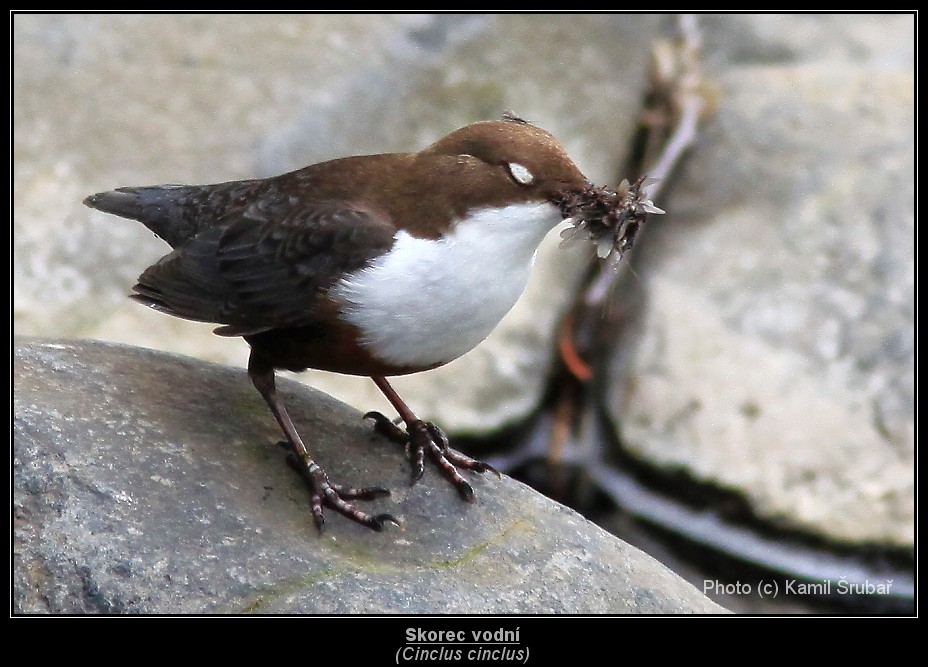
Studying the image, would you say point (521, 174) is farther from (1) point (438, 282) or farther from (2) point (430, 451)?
(2) point (430, 451)

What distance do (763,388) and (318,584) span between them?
2.51 meters

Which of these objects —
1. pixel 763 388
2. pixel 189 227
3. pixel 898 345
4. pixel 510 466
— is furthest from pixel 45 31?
pixel 898 345

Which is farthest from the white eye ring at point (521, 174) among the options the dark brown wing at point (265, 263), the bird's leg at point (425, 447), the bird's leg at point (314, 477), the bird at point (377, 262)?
the bird's leg at point (314, 477)

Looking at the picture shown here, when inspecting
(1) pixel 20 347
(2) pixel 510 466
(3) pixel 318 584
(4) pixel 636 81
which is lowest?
(2) pixel 510 466

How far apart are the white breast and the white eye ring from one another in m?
0.06

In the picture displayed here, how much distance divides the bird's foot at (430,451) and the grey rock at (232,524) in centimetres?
3

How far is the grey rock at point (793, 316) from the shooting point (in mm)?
4105

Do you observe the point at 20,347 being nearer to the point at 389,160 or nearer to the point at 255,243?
the point at 255,243

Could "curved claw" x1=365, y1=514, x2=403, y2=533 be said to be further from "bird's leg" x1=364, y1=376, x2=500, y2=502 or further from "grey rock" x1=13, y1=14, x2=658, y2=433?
"grey rock" x1=13, y1=14, x2=658, y2=433

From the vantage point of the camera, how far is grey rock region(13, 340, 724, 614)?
2.37 meters

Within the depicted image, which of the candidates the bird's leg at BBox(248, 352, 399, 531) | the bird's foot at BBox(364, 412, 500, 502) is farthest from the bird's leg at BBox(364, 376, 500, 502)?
the bird's leg at BBox(248, 352, 399, 531)

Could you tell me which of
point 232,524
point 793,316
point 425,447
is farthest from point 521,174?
point 793,316

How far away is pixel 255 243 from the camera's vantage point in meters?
2.90

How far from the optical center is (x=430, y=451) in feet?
9.84
